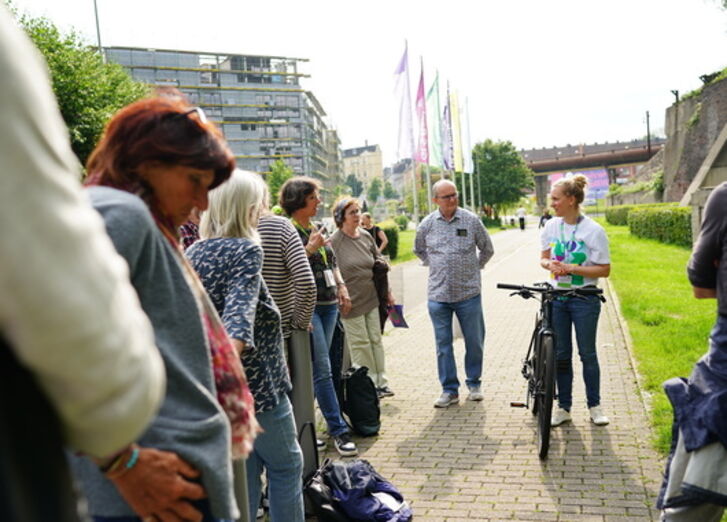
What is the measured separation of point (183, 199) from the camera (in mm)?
1821

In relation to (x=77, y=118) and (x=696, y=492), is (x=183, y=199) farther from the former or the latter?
(x=77, y=118)

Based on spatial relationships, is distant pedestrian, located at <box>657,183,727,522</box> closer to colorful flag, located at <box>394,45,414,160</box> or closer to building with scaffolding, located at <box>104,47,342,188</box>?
colorful flag, located at <box>394,45,414,160</box>

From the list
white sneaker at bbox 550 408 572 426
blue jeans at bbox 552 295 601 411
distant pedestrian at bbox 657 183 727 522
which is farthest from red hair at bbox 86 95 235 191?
white sneaker at bbox 550 408 572 426

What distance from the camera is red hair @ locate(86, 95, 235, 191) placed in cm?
173

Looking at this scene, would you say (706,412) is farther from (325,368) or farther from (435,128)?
(435,128)

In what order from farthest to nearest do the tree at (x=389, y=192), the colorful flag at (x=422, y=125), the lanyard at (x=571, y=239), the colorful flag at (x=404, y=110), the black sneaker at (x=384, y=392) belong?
the tree at (x=389, y=192) → the colorful flag at (x=422, y=125) → the colorful flag at (x=404, y=110) → the black sneaker at (x=384, y=392) → the lanyard at (x=571, y=239)

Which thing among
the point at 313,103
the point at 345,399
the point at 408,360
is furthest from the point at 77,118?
the point at 313,103

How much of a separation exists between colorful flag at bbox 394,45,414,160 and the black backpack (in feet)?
52.4

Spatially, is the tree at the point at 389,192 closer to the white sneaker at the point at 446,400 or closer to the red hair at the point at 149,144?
the white sneaker at the point at 446,400

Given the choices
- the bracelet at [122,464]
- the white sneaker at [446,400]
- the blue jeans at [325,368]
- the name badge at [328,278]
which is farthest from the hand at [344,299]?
the bracelet at [122,464]

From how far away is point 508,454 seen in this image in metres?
5.29

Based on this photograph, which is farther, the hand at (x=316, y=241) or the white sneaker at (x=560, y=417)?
the white sneaker at (x=560, y=417)

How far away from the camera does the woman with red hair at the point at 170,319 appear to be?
1551 mm

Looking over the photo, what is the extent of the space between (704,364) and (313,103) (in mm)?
142057
